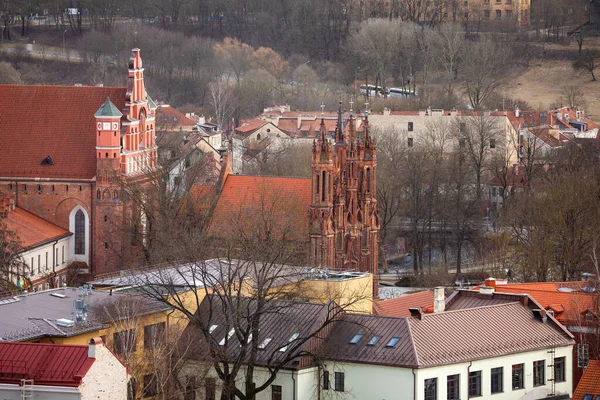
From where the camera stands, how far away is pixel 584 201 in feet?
333

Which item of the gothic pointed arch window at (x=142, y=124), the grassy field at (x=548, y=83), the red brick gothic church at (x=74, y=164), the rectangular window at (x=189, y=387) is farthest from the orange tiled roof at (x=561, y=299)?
the grassy field at (x=548, y=83)

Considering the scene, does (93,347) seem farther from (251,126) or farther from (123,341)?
(251,126)

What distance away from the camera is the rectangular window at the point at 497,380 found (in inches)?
2667

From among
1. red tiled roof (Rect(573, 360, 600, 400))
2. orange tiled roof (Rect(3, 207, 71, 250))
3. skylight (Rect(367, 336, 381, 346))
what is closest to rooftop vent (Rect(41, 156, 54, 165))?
orange tiled roof (Rect(3, 207, 71, 250))

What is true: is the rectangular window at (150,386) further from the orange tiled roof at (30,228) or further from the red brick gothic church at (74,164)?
the red brick gothic church at (74,164)

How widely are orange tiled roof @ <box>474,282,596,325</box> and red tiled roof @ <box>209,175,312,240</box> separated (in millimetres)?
13330

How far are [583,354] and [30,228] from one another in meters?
31.4

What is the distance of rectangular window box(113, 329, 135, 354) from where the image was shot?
64125 millimetres

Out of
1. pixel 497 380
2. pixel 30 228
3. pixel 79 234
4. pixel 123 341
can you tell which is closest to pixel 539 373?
pixel 497 380

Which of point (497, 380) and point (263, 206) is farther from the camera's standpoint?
point (263, 206)

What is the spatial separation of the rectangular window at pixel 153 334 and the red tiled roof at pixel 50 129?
2989 cm

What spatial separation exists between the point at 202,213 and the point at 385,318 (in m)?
27.6

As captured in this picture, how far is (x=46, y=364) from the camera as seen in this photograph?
192ft

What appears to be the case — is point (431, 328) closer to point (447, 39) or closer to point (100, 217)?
point (100, 217)
